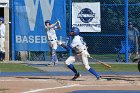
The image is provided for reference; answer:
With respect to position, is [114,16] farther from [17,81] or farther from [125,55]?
[17,81]

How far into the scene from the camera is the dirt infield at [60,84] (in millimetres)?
14484

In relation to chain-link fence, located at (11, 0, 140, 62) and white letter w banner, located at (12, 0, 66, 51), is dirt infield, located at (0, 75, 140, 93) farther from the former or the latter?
chain-link fence, located at (11, 0, 140, 62)

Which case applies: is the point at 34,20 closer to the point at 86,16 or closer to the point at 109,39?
the point at 86,16

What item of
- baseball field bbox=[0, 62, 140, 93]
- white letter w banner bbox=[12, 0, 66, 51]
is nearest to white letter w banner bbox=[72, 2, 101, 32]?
white letter w banner bbox=[12, 0, 66, 51]

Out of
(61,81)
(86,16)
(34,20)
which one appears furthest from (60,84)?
(86,16)

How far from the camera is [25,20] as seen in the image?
85.6 feet

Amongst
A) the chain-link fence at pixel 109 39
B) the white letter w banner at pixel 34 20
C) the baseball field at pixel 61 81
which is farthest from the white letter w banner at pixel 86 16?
the baseball field at pixel 61 81

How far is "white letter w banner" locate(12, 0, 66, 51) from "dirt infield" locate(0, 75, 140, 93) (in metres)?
8.19

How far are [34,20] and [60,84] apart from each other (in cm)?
1067

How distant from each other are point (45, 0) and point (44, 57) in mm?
2862

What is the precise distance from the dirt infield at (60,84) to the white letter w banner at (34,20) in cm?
819

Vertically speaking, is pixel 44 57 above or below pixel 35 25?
below

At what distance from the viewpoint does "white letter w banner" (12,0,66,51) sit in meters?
26.0

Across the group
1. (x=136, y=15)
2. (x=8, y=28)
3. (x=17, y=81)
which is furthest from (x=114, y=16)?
(x=17, y=81)
